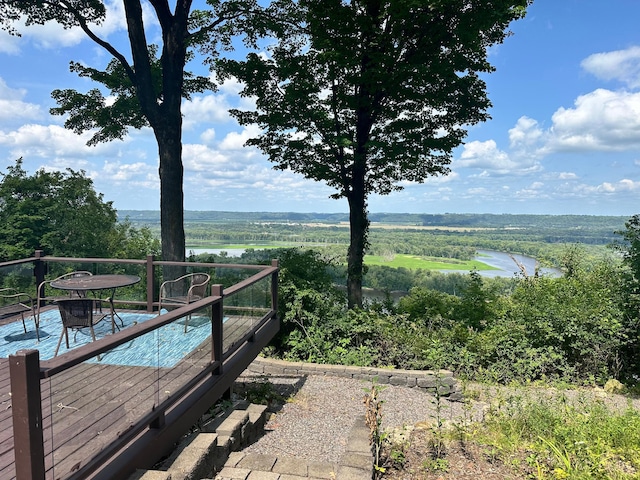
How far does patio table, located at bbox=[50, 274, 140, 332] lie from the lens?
18.1 ft

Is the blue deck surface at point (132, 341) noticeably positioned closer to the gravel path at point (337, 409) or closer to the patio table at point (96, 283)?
the patio table at point (96, 283)

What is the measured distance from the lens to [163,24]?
10.4 meters

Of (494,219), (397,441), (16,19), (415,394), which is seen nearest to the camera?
(397,441)

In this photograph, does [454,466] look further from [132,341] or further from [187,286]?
[187,286]

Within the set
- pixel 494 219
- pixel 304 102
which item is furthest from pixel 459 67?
pixel 494 219

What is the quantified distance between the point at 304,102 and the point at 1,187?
15.1 metres

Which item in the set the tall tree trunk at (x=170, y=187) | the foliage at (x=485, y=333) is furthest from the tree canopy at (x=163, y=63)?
the foliage at (x=485, y=333)

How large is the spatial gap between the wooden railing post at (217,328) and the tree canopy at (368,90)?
663cm

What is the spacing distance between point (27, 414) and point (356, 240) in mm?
10391

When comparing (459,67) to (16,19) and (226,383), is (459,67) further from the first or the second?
(16,19)

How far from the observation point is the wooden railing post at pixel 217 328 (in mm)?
4285

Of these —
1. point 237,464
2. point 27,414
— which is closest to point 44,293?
point 237,464

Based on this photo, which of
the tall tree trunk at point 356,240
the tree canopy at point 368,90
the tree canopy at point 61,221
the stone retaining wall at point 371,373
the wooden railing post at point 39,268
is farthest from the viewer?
the tree canopy at point 61,221

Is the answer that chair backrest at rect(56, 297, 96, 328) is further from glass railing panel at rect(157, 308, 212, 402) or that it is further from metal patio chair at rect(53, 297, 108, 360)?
glass railing panel at rect(157, 308, 212, 402)
